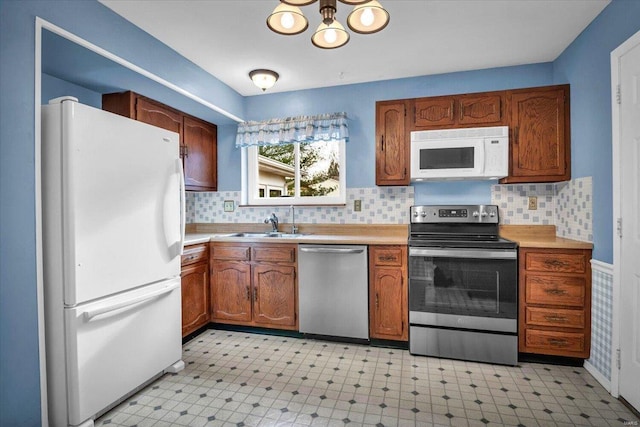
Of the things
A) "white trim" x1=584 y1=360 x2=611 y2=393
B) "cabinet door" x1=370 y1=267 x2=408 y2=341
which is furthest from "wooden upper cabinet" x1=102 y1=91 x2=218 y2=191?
"white trim" x1=584 y1=360 x2=611 y2=393

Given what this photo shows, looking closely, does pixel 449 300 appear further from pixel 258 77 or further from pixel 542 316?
pixel 258 77

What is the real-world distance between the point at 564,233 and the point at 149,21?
355 cm

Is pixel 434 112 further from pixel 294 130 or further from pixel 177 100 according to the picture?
pixel 177 100

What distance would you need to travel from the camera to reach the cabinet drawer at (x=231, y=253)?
10.4 ft

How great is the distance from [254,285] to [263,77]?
6.25 feet

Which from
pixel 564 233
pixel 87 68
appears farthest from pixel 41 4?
pixel 564 233

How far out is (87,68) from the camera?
2285 mm

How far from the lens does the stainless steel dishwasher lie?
2.85m

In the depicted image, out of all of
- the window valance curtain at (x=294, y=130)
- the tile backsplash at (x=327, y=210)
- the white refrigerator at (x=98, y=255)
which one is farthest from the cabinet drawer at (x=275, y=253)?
the window valance curtain at (x=294, y=130)

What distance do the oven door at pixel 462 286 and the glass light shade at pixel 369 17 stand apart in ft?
5.46

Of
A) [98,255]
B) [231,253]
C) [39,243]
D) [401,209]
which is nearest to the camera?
[39,243]

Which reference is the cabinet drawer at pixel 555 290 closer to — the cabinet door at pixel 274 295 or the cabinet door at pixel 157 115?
the cabinet door at pixel 274 295

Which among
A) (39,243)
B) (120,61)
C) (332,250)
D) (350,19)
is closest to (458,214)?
(332,250)

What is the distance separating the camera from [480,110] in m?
2.84
